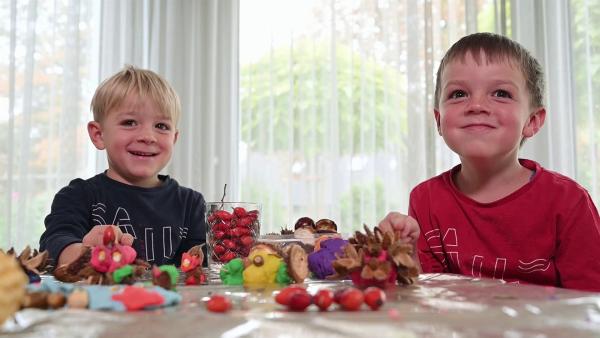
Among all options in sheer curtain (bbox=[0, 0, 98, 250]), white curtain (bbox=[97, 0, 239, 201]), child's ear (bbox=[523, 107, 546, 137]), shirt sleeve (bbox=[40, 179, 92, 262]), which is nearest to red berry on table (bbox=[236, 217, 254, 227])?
shirt sleeve (bbox=[40, 179, 92, 262])

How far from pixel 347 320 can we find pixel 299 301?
5 centimetres

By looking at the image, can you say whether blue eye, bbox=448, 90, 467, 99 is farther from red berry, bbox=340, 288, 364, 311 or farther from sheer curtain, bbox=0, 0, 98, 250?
sheer curtain, bbox=0, 0, 98, 250

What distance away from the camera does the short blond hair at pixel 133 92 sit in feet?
4.59

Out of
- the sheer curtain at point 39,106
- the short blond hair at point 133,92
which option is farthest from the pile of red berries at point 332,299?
the sheer curtain at point 39,106

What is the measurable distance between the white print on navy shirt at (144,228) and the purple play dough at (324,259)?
0.68 metres

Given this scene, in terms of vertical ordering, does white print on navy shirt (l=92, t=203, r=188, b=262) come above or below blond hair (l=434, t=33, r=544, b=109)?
below

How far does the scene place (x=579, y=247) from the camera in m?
1.04

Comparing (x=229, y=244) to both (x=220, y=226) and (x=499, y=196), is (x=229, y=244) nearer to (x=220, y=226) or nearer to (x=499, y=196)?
(x=220, y=226)

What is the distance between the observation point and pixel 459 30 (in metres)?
3.13

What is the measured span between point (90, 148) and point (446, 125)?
6.79 feet

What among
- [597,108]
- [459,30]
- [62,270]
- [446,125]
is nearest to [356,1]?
[459,30]

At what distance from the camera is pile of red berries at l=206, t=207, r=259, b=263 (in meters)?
0.94

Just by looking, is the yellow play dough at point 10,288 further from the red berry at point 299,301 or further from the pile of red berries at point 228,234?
the pile of red berries at point 228,234

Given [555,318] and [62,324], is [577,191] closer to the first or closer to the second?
[555,318]
